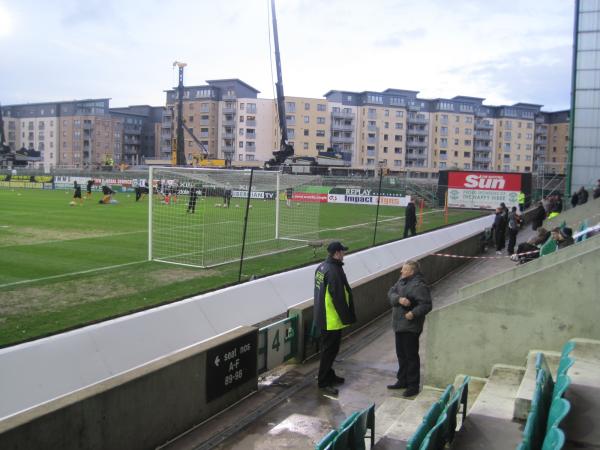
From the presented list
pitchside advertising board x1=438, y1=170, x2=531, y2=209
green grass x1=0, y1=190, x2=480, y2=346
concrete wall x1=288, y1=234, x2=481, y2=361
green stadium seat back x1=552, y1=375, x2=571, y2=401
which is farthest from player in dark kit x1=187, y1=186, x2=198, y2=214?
pitchside advertising board x1=438, y1=170, x2=531, y2=209

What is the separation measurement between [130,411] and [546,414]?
11.9 feet

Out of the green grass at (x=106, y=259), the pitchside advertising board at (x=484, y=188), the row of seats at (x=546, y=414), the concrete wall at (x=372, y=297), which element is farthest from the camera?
the pitchside advertising board at (x=484, y=188)

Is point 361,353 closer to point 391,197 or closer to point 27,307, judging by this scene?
point 27,307

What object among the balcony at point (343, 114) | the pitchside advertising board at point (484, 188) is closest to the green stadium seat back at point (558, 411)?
the pitchside advertising board at point (484, 188)

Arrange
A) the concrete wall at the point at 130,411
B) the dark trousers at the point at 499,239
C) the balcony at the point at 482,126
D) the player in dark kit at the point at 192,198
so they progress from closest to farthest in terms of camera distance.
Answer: the concrete wall at the point at 130,411, the player in dark kit at the point at 192,198, the dark trousers at the point at 499,239, the balcony at the point at 482,126

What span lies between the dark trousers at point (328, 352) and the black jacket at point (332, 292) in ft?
0.42

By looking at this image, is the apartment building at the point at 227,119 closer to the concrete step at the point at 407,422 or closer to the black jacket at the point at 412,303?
the black jacket at the point at 412,303

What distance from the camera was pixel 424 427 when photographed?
4.14 m

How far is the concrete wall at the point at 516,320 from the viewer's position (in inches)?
264

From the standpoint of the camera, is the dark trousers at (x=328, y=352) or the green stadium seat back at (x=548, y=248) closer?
the dark trousers at (x=328, y=352)

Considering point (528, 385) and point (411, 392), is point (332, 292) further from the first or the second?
point (528, 385)

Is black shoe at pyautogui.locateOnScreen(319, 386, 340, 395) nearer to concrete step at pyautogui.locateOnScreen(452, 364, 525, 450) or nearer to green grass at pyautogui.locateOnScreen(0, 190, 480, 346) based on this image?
concrete step at pyautogui.locateOnScreen(452, 364, 525, 450)

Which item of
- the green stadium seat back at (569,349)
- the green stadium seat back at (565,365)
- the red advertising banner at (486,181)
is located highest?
the red advertising banner at (486,181)

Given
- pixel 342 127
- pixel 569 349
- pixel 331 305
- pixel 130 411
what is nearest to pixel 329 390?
pixel 331 305
